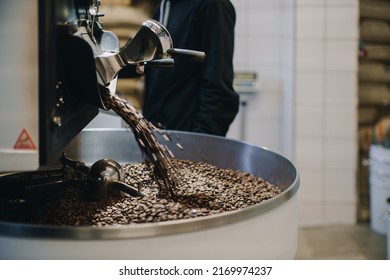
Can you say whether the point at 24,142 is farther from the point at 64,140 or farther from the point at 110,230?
the point at 110,230

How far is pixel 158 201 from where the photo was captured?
94cm

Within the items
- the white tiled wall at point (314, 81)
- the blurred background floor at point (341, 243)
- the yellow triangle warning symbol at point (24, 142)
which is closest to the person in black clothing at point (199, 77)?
the yellow triangle warning symbol at point (24, 142)

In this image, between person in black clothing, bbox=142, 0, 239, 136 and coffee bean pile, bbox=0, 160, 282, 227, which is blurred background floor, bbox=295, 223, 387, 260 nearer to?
person in black clothing, bbox=142, 0, 239, 136

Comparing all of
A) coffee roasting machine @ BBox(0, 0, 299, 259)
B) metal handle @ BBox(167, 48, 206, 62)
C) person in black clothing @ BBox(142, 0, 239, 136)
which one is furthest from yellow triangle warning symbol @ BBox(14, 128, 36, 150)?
person in black clothing @ BBox(142, 0, 239, 136)

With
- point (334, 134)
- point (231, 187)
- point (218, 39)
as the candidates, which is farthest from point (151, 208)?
point (334, 134)

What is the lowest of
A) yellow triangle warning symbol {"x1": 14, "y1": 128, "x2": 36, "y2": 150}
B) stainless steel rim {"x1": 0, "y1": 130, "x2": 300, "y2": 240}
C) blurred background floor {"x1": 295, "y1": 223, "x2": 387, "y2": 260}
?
blurred background floor {"x1": 295, "y1": 223, "x2": 387, "y2": 260}

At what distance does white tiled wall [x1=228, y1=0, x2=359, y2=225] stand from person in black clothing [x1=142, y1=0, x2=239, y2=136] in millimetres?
1279

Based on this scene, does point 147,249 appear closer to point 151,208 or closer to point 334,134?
point 151,208

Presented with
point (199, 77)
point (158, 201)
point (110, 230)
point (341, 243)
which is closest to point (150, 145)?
point (158, 201)

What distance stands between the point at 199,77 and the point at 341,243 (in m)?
1.51

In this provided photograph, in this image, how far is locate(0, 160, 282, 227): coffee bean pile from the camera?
0.87m

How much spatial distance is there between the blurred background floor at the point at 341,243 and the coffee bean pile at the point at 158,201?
157 centimetres

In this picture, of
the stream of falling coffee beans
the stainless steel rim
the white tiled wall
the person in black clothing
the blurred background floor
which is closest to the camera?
the stainless steel rim

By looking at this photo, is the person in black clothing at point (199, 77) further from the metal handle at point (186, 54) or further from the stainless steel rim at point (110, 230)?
the stainless steel rim at point (110, 230)
